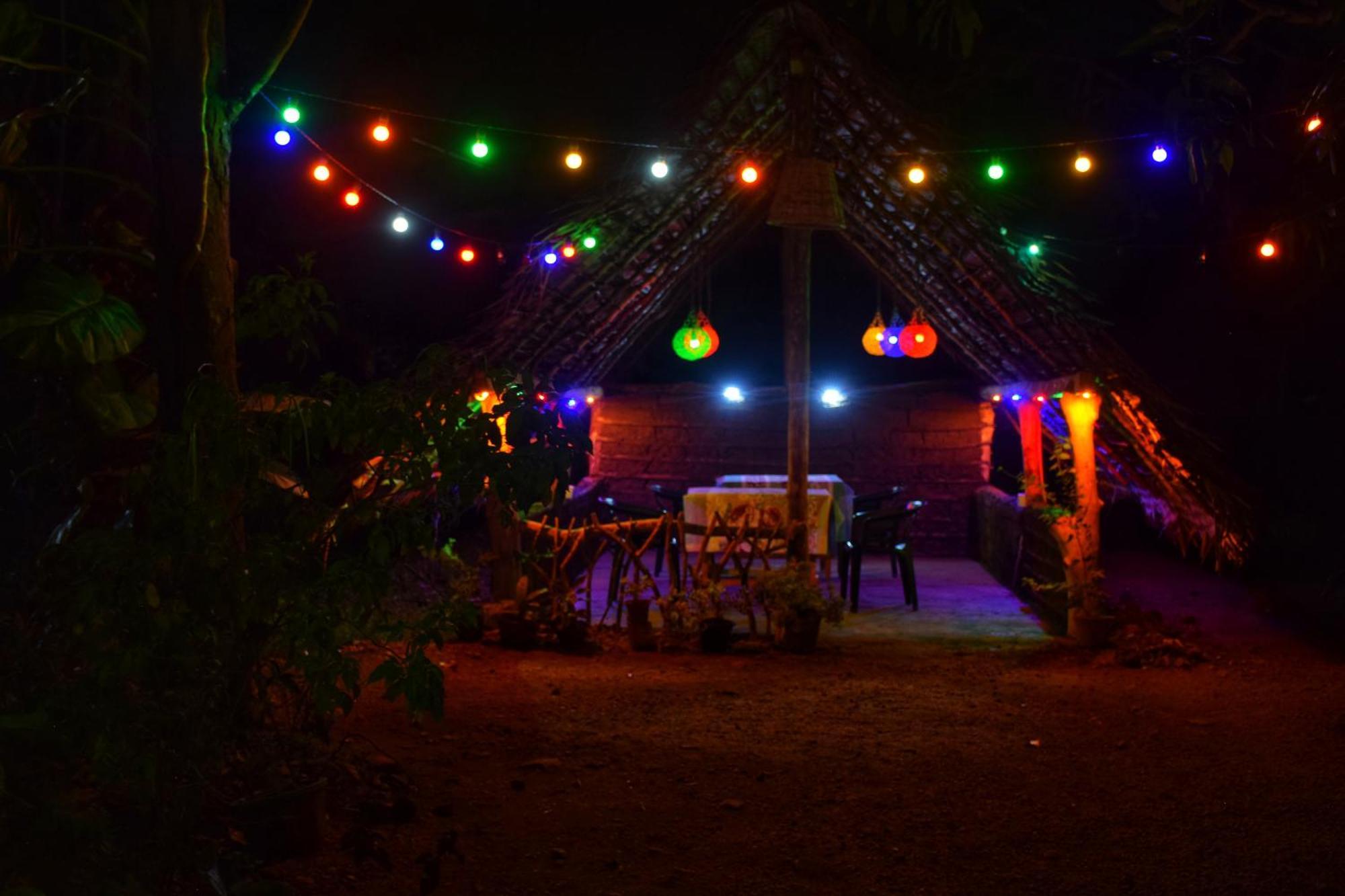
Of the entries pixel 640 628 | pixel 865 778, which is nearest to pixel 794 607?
pixel 640 628

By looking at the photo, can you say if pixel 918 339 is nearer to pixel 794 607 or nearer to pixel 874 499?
pixel 874 499

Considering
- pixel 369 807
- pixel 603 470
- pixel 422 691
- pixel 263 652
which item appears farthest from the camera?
pixel 603 470

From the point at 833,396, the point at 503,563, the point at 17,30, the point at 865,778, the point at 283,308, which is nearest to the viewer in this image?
the point at 17,30

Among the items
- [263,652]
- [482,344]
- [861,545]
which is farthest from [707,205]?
[263,652]

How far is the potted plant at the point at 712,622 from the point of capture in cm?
757

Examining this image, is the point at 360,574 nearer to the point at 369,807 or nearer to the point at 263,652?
the point at 263,652

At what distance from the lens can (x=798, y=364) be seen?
28.9ft

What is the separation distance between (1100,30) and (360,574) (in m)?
12.4

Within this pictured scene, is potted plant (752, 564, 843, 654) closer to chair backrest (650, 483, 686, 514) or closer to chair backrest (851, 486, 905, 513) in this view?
chair backrest (650, 483, 686, 514)

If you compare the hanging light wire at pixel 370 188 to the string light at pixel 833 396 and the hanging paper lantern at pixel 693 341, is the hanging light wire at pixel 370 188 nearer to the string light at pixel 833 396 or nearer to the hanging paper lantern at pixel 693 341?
the hanging paper lantern at pixel 693 341

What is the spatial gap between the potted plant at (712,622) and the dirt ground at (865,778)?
0.93 ft

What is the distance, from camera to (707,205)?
377 inches

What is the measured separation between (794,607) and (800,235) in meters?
3.11

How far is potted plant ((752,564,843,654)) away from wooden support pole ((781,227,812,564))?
34.3 inches
